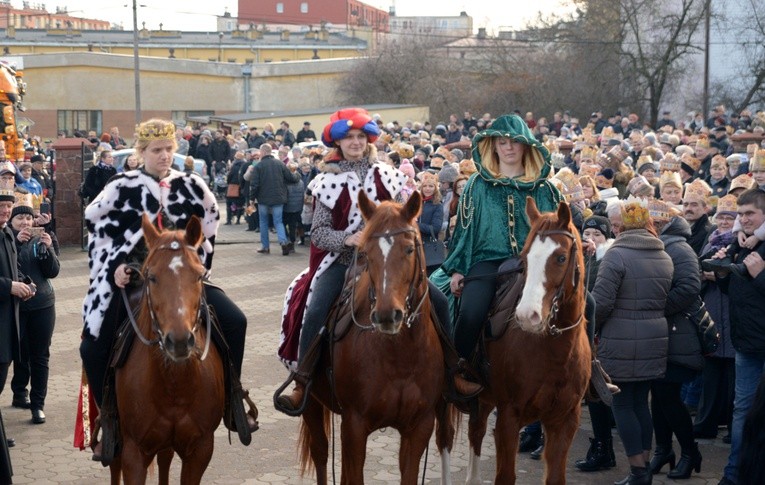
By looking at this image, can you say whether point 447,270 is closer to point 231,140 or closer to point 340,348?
point 340,348

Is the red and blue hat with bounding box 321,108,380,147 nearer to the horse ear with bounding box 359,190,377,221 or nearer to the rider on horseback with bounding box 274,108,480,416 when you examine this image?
the rider on horseback with bounding box 274,108,480,416

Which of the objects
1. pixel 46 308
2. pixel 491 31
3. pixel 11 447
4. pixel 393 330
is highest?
pixel 491 31

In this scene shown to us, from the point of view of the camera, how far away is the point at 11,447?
9.86 m

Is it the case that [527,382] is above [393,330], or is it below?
below

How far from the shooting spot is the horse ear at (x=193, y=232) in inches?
258

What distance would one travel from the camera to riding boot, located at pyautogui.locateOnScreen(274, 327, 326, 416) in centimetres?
757

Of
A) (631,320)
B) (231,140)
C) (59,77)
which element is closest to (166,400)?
(631,320)

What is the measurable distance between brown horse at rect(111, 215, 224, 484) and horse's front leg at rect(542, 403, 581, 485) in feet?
7.26

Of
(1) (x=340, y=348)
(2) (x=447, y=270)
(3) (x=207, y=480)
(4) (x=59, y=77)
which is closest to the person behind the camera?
(1) (x=340, y=348)

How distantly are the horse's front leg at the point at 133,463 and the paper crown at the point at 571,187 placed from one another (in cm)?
636

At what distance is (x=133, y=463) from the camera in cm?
683

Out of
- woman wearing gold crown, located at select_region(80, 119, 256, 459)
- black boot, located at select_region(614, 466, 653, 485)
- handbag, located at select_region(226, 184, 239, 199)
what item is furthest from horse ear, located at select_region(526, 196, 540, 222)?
handbag, located at select_region(226, 184, 239, 199)

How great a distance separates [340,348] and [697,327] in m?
3.22

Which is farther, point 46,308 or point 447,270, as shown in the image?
point 46,308
